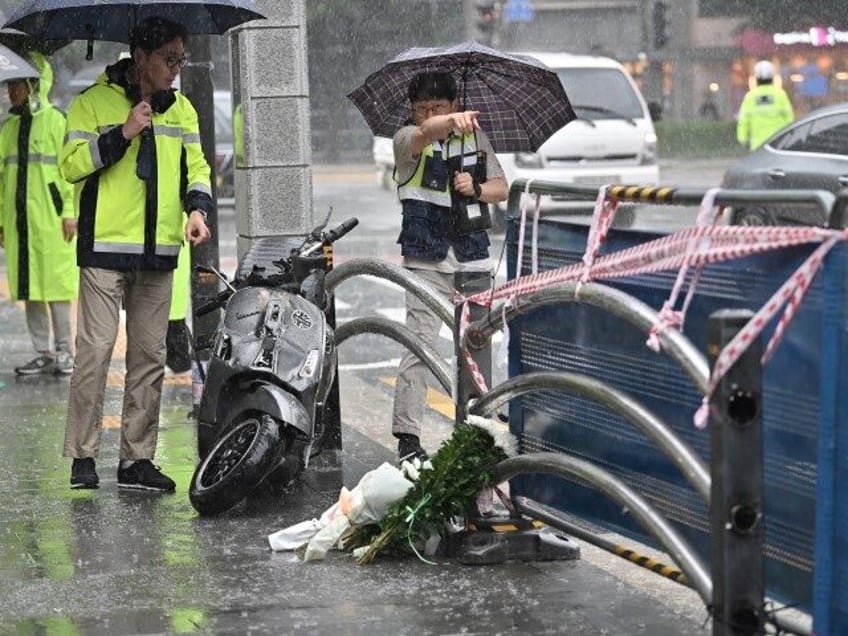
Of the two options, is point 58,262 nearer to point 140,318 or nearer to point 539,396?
point 140,318

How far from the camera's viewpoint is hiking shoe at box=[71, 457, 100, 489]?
317 inches

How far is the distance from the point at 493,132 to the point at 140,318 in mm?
1848

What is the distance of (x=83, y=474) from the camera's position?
8.05m

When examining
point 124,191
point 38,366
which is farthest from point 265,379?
point 38,366

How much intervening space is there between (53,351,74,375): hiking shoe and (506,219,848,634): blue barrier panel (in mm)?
5667

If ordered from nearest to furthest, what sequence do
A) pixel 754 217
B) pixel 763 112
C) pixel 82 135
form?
pixel 754 217 → pixel 82 135 → pixel 763 112

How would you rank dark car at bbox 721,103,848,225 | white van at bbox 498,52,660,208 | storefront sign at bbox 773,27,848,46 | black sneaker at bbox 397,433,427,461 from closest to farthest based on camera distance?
black sneaker at bbox 397,433,427,461 → dark car at bbox 721,103,848,225 → white van at bbox 498,52,660,208 → storefront sign at bbox 773,27,848,46

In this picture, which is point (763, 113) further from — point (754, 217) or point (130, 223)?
point (754, 217)

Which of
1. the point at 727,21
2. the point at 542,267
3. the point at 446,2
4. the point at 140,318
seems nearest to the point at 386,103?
the point at 140,318

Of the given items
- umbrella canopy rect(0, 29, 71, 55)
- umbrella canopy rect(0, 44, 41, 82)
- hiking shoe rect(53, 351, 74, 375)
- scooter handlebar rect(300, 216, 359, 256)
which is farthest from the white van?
scooter handlebar rect(300, 216, 359, 256)

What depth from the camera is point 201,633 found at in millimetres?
5730

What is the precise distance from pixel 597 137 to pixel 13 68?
1345 cm

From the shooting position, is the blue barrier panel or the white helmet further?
the white helmet

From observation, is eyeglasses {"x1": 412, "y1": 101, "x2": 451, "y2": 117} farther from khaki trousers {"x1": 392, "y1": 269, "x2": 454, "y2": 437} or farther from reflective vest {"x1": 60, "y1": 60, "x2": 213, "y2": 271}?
reflective vest {"x1": 60, "y1": 60, "x2": 213, "y2": 271}
